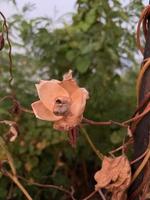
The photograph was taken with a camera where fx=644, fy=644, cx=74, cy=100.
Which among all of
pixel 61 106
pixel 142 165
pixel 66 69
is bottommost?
pixel 66 69

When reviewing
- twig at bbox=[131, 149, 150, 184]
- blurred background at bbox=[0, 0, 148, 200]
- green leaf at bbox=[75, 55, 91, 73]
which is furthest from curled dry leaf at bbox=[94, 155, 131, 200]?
green leaf at bbox=[75, 55, 91, 73]

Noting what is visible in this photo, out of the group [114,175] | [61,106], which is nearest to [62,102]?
[61,106]

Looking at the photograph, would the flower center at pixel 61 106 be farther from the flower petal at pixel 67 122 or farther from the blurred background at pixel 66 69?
the blurred background at pixel 66 69

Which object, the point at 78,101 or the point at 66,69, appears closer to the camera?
the point at 78,101

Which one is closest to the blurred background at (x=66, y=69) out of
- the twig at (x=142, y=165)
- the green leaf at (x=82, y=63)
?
the green leaf at (x=82, y=63)

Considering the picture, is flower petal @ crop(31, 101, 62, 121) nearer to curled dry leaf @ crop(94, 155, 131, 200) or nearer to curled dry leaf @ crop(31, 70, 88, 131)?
curled dry leaf @ crop(31, 70, 88, 131)

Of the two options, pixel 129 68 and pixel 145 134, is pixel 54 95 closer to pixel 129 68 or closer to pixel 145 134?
pixel 145 134

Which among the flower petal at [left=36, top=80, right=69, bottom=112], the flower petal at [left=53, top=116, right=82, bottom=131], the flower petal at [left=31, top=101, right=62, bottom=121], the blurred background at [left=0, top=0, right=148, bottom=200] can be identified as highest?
the flower petal at [left=36, top=80, right=69, bottom=112]

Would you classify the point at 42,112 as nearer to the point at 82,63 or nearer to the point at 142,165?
the point at 142,165
